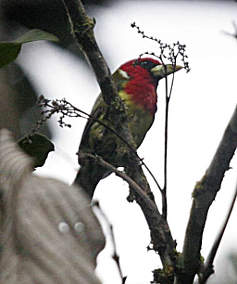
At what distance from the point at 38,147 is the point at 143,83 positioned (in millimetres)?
744

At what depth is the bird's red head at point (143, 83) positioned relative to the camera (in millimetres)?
Answer: 1323

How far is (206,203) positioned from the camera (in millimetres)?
657

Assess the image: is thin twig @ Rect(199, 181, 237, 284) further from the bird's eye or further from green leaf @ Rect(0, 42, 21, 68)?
the bird's eye

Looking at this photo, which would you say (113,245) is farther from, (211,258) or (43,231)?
(43,231)

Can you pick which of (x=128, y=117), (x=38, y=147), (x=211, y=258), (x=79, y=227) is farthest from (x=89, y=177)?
(x=79, y=227)

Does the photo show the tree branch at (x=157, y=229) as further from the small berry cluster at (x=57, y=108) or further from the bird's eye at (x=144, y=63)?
the bird's eye at (x=144, y=63)

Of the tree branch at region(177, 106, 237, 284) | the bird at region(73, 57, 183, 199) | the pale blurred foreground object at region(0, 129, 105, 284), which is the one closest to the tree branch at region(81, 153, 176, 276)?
the tree branch at region(177, 106, 237, 284)

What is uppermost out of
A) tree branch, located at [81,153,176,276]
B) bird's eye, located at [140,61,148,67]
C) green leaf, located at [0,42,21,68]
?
bird's eye, located at [140,61,148,67]

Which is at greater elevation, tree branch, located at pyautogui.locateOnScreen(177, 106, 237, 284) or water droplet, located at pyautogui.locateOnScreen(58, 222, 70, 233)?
tree branch, located at pyautogui.locateOnScreen(177, 106, 237, 284)

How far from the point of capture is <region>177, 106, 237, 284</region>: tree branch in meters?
0.64

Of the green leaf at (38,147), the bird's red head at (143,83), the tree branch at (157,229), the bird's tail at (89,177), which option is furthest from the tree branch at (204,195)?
the bird's red head at (143,83)

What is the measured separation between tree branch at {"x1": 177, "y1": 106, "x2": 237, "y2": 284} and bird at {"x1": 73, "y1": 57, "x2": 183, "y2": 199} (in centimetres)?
26

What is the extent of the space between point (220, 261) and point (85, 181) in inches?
18.0

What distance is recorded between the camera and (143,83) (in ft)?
4.52
